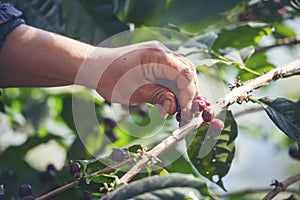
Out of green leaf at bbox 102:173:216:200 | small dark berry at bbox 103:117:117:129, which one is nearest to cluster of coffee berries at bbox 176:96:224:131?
green leaf at bbox 102:173:216:200

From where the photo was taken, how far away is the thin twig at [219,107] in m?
0.99

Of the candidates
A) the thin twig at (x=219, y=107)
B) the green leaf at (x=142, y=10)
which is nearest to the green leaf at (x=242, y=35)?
the green leaf at (x=142, y=10)

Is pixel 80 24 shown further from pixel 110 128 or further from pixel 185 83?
pixel 185 83

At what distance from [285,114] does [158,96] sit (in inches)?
10.9

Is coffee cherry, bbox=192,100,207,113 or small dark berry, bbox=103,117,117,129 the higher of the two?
coffee cherry, bbox=192,100,207,113

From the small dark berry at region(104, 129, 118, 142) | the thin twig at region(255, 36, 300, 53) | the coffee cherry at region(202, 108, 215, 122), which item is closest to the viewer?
the coffee cherry at region(202, 108, 215, 122)

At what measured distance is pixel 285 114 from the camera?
50.9 inches

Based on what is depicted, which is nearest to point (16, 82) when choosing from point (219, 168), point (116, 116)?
point (219, 168)

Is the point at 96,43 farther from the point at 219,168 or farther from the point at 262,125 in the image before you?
the point at 262,125

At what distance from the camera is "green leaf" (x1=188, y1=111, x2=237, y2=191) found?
1369 millimetres

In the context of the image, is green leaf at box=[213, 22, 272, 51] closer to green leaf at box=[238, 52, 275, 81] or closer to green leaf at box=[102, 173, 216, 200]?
green leaf at box=[238, 52, 275, 81]

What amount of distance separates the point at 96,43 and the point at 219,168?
0.59 m

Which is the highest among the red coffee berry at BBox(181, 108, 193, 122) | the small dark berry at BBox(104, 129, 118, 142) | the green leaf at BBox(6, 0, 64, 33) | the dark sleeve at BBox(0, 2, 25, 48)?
the dark sleeve at BBox(0, 2, 25, 48)

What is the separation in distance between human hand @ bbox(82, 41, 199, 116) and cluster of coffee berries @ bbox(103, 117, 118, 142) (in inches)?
29.5
